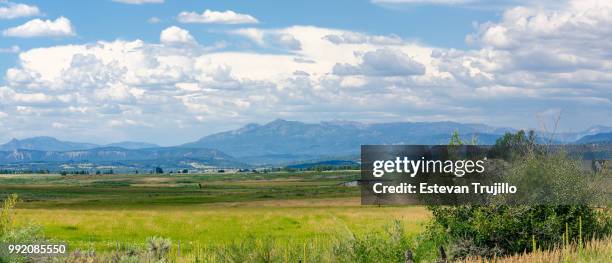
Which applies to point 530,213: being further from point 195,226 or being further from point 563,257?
point 195,226

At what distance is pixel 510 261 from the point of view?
19.1m

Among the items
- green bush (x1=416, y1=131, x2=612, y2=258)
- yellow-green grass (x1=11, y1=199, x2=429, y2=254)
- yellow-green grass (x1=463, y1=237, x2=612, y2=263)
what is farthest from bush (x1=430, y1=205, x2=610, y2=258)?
yellow-green grass (x1=11, y1=199, x2=429, y2=254)

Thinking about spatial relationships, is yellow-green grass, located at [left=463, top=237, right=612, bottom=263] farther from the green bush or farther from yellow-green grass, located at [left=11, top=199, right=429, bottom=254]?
yellow-green grass, located at [left=11, top=199, right=429, bottom=254]

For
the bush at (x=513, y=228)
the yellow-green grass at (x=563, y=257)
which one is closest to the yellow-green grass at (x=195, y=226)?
the bush at (x=513, y=228)

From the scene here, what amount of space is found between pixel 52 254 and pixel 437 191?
16.1 metres

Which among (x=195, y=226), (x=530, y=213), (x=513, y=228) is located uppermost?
(x=530, y=213)

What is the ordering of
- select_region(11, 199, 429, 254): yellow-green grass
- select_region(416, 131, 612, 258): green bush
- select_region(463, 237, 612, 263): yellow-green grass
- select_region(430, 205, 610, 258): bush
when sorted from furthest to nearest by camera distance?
select_region(11, 199, 429, 254): yellow-green grass < select_region(416, 131, 612, 258): green bush < select_region(430, 205, 610, 258): bush < select_region(463, 237, 612, 263): yellow-green grass

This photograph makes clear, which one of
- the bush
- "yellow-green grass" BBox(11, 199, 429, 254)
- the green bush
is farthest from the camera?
"yellow-green grass" BBox(11, 199, 429, 254)

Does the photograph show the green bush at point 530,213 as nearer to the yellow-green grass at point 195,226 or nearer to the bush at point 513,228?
the bush at point 513,228

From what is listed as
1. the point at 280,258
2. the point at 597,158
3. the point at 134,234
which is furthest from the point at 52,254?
the point at 134,234

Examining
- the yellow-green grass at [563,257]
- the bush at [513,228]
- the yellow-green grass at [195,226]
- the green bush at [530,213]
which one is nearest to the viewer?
the yellow-green grass at [563,257]

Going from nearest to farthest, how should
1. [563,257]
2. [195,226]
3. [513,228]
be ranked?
1. [563,257]
2. [513,228]
3. [195,226]

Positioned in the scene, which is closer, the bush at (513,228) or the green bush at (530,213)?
the bush at (513,228)

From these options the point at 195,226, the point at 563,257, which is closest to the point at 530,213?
the point at 563,257
